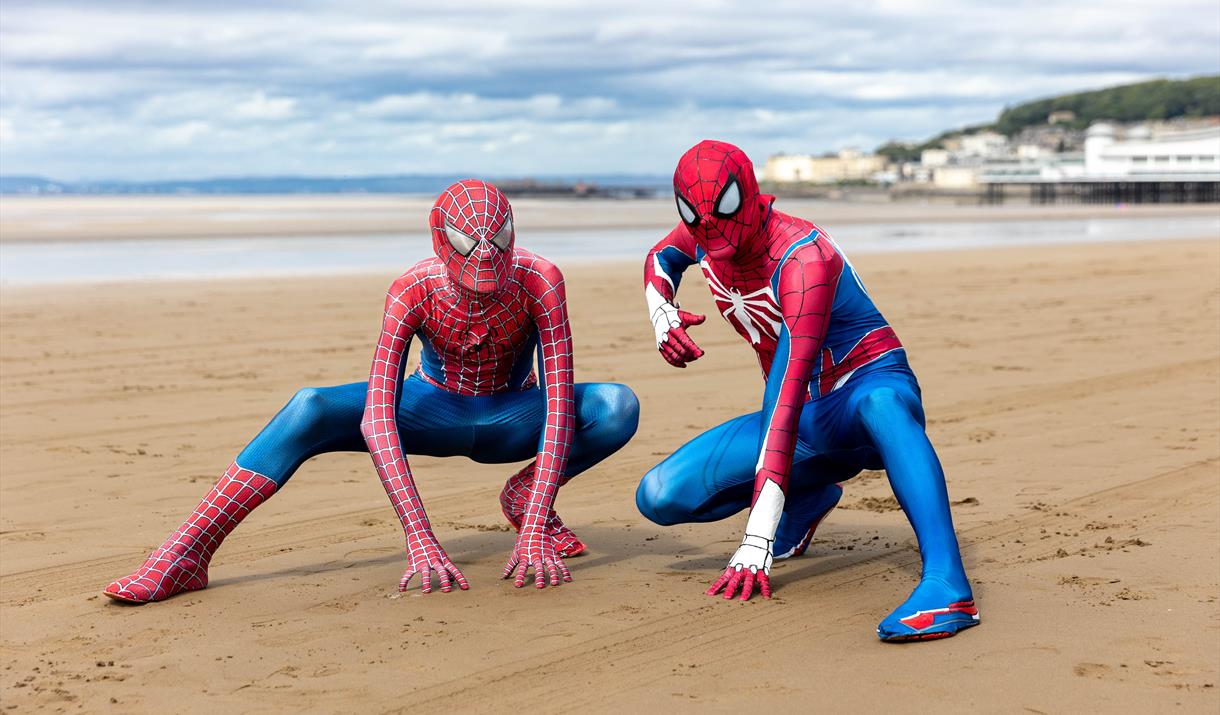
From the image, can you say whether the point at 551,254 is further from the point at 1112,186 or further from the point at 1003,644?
the point at 1112,186

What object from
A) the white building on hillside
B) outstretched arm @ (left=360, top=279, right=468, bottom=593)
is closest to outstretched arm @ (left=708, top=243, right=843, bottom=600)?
outstretched arm @ (left=360, top=279, right=468, bottom=593)

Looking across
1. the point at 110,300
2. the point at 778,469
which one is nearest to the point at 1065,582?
the point at 778,469

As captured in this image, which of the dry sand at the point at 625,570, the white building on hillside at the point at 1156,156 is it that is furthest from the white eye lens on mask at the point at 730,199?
the white building on hillside at the point at 1156,156

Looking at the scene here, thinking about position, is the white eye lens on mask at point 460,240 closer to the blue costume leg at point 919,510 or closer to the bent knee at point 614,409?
the bent knee at point 614,409

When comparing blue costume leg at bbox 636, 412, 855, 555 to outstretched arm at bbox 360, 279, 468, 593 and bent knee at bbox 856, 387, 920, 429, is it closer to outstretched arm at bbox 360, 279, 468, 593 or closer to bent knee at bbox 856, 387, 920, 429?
bent knee at bbox 856, 387, 920, 429

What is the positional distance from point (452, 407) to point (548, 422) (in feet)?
1.60

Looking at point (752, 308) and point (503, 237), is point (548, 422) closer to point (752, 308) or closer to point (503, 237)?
point (503, 237)

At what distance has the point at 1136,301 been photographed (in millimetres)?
→ 17297

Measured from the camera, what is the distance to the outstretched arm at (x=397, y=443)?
5.54 meters

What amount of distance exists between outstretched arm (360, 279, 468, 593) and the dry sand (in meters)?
0.15

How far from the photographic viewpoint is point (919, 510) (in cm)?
514

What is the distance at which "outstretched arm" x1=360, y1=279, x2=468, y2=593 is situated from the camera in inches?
218

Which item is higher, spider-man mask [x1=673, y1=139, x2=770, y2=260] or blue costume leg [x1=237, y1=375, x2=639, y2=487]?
spider-man mask [x1=673, y1=139, x2=770, y2=260]

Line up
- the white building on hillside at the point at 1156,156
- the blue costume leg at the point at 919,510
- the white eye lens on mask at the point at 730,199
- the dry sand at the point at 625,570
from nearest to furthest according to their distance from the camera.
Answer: the dry sand at the point at 625,570
the blue costume leg at the point at 919,510
the white eye lens on mask at the point at 730,199
the white building on hillside at the point at 1156,156
